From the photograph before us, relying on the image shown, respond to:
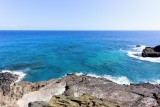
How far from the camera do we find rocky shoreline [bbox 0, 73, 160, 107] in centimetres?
2333

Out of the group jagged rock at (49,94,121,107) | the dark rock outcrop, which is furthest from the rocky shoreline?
the dark rock outcrop

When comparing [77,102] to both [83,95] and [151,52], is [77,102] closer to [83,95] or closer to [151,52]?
[83,95]

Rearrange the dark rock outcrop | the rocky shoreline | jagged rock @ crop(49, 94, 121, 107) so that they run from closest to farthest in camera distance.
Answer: jagged rock @ crop(49, 94, 121, 107) → the rocky shoreline → the dark rock outcrop

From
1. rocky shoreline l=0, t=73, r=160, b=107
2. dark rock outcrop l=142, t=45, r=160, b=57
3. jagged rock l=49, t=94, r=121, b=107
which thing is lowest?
dark rock outcrop l=142, t=45, r=160, b=57

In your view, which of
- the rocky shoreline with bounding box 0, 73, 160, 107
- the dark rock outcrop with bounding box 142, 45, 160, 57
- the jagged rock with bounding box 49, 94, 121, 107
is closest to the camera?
the jagged rock with bounding box 49, 94, 121, 107

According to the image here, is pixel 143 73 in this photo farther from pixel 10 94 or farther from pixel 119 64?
pixel 10 94

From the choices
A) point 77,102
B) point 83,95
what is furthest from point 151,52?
point 77,102

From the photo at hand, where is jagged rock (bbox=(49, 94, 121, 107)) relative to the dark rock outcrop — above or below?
above

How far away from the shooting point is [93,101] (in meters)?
23.5

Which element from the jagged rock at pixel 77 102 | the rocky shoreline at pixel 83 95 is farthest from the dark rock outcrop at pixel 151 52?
the jagged rock at pixel 77 102

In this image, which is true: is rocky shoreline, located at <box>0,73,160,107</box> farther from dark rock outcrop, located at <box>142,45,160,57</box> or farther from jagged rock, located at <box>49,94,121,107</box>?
dark rock outcrop, located at <box>142,45,160,57</box>

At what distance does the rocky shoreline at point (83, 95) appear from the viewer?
76.5 feet

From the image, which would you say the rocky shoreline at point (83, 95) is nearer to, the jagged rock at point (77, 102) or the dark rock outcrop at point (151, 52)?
the jagged rock at point (77, 102)

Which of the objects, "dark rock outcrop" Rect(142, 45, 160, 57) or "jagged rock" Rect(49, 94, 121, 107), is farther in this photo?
"dark rock outcrop" Rect(142, 45, 160, 57)
